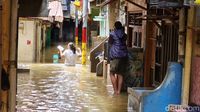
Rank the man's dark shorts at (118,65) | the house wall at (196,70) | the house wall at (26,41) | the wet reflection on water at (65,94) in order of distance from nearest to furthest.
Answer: the house wall at (196,70), the wet reflection on water at (65,94), the man's dark shorts at (118,65), the house wall at (26,41)

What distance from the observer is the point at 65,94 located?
12938 mm

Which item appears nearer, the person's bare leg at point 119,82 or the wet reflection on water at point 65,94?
the wet reflection on water at point 65,94

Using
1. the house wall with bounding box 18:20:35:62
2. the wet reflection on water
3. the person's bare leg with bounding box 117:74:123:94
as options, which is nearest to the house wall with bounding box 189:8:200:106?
the wet reflection on water

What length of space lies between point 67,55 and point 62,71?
3.07 metres

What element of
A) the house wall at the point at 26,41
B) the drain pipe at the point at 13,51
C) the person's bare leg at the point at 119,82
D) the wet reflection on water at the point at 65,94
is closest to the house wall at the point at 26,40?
the house wall at the point at 26,41

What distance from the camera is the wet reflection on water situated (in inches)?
425

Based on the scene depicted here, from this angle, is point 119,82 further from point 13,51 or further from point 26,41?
point 26,41

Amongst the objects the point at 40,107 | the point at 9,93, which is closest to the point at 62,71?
the point at 40,107

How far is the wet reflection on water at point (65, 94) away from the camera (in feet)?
35.4

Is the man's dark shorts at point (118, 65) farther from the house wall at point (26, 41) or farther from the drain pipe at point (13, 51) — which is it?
the house wall at point (26, 41)

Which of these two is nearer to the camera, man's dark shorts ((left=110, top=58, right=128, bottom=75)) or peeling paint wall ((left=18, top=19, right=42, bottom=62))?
man's dark shorts ((left=110, top=58, right=128, bottom=75))

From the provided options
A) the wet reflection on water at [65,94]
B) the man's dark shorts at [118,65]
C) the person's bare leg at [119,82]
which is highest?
the man's dark shorts at [118,65]

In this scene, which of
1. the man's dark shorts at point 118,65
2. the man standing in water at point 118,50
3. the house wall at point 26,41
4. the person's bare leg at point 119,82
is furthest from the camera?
the house wall at point 26,41

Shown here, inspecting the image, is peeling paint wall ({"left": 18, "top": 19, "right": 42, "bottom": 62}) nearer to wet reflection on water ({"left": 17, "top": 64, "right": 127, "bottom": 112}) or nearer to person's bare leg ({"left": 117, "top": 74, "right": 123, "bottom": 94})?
wet reflection on water ({"left": 17, "top": 64, "right": 127, "bottom": 112})
